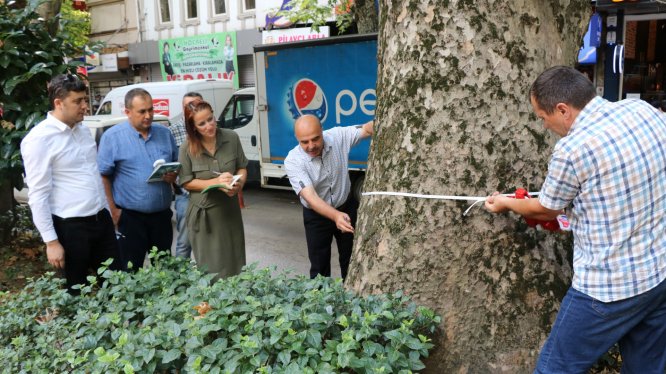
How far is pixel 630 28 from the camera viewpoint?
1011cm

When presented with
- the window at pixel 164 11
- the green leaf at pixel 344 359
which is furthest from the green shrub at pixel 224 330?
the window at pixel 164 11

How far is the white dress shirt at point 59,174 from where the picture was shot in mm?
3922

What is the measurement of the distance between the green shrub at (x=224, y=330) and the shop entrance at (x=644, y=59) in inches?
345

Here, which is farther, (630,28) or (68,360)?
(630,28)

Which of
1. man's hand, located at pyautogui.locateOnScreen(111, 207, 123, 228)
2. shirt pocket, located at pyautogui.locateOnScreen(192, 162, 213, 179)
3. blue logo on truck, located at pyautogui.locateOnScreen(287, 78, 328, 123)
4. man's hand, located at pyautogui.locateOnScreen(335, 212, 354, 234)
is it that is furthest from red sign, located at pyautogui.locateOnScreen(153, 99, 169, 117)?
man's hand, located at pyautogui.locateOnScreen(335, 212, 354, 234)

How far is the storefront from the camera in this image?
31.6 ft

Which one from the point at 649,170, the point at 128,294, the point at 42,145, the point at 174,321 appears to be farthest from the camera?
the point at 42,145

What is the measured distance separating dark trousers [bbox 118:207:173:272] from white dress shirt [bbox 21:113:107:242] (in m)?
0.44

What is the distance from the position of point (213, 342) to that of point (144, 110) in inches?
103

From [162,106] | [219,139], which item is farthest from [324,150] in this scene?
[162,106]

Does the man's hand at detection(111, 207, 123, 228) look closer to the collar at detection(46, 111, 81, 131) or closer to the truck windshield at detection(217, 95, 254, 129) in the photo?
the collar at detection(46, 111, 81, 131)

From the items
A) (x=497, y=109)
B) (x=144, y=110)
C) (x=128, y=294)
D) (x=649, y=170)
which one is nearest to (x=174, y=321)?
(x=128, y=294)

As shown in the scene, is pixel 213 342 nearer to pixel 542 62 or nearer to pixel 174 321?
pixel 174 321

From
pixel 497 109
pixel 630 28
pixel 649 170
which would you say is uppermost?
pixel 630 28
